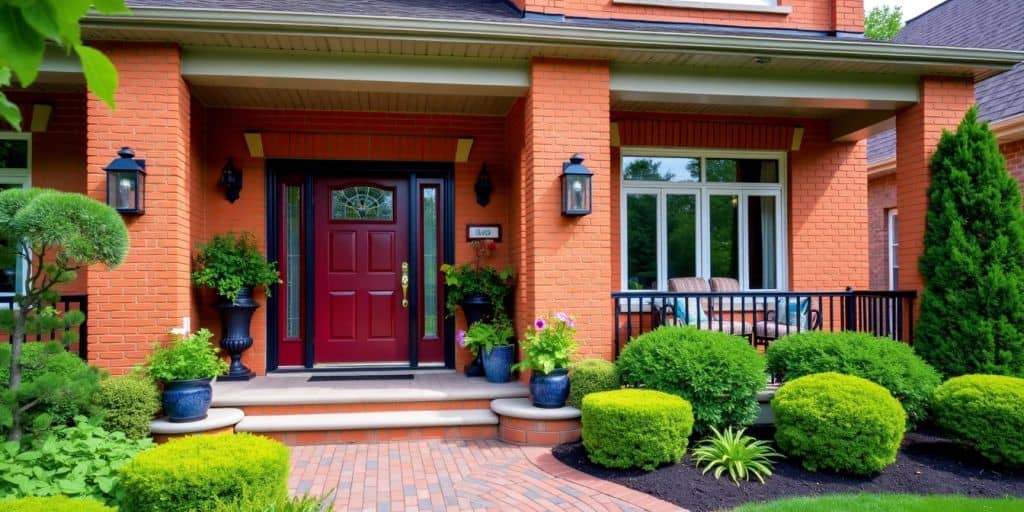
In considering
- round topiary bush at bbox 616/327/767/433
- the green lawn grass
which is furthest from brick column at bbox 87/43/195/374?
the green lawn grass

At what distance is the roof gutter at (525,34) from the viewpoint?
466cm

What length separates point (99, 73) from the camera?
1068 millimetres

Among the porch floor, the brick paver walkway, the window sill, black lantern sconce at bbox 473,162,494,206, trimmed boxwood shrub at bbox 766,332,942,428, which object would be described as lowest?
the brick paver walkway

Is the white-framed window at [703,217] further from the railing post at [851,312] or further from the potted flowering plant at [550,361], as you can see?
the potted flowering plant at [550,361]

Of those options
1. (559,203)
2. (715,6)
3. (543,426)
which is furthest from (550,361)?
(715,6)

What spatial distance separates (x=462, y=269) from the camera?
6449 mm

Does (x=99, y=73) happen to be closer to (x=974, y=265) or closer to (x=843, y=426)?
(x=843, y=426)

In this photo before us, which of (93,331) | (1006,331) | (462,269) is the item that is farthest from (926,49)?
(93,331)

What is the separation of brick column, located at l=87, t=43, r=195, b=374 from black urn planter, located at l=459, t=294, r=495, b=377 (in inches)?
102

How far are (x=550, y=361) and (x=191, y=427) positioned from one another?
9.04 ft

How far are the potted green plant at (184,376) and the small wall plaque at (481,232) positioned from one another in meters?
2.89

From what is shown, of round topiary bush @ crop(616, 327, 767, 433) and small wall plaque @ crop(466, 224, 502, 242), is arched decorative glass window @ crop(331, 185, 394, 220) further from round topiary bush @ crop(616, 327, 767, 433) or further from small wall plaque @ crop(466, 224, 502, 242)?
round topiary bush @ crop(616, 327, 767, 433)

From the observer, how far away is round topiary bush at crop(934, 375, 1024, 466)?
428 cm

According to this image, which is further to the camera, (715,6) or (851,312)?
(715,6)
